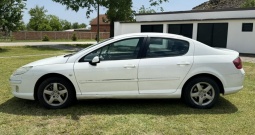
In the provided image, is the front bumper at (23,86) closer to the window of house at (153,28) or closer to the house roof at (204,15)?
the house roof at (204,15)

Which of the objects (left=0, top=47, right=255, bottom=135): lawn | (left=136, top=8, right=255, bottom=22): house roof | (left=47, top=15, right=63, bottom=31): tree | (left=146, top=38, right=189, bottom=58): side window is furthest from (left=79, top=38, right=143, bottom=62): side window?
(left=47, top=15, right=63, bottom=31): tree

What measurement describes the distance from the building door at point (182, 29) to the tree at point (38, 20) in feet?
153

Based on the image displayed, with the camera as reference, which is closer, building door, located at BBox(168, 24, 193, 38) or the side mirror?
the side mirror

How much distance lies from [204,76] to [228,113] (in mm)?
827

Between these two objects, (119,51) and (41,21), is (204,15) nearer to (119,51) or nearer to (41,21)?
(119,51)

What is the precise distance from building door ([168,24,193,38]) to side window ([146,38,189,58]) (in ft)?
58.0

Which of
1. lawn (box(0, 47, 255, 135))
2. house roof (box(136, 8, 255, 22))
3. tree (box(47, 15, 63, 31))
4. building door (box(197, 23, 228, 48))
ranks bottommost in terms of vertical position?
lawn (box(0, 47, 255, 135))

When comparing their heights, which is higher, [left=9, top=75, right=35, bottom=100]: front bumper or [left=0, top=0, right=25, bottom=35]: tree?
[left=0, top=0, right=25, bottom=35]: tree

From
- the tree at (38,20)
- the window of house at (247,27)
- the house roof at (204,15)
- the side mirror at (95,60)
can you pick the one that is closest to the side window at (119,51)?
the side mirror at (95,60)

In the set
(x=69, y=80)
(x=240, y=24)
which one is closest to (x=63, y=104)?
(x=69, y=80)

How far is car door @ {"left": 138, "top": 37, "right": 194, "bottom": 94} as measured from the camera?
489 centimetres

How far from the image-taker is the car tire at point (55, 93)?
4910 mm

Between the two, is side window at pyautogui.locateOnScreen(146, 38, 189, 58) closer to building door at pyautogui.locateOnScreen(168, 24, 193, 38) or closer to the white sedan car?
the white sedan car

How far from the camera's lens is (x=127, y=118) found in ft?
14.9
